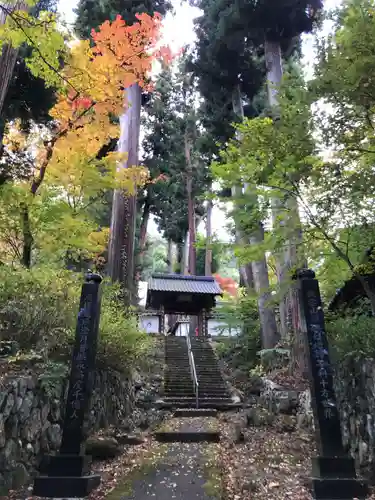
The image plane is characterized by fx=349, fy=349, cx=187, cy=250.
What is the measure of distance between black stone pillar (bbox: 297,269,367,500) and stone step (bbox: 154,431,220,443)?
2.89 meters

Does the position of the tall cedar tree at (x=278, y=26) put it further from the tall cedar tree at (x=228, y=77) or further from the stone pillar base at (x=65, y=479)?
the stone pillar base at (x=65, y=479)

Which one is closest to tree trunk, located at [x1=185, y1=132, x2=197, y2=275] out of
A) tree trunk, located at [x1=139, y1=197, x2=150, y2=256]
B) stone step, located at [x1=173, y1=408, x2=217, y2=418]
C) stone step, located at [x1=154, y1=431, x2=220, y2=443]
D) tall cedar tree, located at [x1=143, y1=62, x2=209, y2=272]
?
tall cedar tree, located at [x1=143, y1=62, x2=209, y2=272]

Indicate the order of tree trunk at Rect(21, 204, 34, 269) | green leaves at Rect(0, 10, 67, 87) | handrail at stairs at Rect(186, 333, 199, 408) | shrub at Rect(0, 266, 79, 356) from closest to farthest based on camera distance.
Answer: green leaves at Rect(0, 10, 67, 87)
shrub at Rect(0, 266, 79, 356)
tree trunk at Rect(21, 204, 34, 269)
handrail at stairs at Rect(186, 333, 199, 408)

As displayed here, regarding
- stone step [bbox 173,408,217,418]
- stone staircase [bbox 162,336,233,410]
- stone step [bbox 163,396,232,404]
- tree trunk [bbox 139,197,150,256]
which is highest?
tree trunk [bbox 139,197,150,256]

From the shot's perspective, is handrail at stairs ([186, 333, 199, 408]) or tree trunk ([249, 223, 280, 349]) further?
tree trunk ([249, 223, 280, 349])

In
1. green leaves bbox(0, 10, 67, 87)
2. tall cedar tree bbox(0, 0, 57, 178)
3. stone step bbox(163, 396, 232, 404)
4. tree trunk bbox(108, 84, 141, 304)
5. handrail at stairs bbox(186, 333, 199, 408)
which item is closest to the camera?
green leaves bbox(0, 10, 67, 87)

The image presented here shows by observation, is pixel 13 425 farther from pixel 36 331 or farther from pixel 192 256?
pixel 192 256

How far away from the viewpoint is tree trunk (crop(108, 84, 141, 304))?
10289mm

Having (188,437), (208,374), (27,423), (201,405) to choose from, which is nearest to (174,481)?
(27,423)

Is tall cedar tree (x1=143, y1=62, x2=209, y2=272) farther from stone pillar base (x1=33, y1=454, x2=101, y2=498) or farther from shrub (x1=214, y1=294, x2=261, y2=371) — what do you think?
stone pillar base (x1=33, y1=454, x2=101, y2=498)

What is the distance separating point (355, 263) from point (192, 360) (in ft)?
27.8

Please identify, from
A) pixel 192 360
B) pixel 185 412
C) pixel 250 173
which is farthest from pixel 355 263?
pixel 192 360

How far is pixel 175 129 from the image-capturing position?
21.8 metres

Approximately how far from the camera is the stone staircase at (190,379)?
9.84 metres
